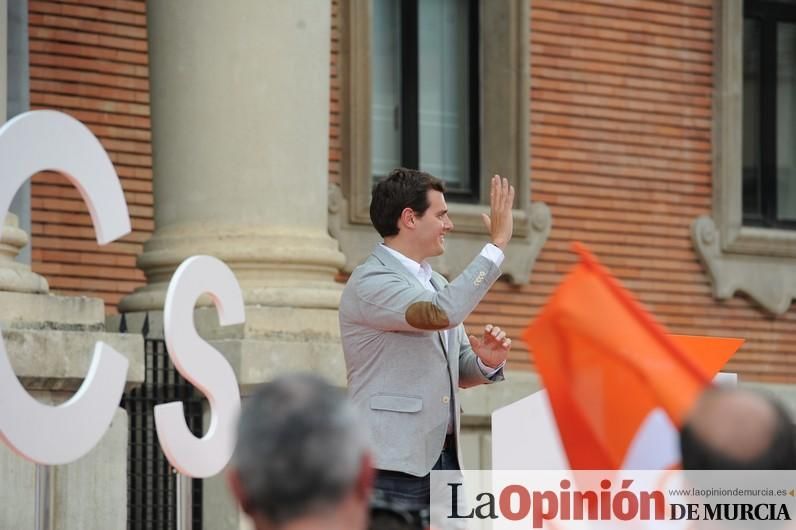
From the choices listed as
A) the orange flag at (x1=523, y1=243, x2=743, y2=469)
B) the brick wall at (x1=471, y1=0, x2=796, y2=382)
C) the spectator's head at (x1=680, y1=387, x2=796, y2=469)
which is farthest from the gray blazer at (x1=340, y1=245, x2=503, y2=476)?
the brick wall at (x1=471, y1=0, x2=796, y2=382)

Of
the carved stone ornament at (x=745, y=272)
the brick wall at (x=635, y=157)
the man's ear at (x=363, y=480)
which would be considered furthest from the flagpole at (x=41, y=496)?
the carved stone ornament at (x=745, y=272)

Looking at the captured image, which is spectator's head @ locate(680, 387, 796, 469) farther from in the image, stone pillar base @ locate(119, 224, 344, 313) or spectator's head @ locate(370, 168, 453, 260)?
stone pillar base @ locate(119, 224, 344, 313)

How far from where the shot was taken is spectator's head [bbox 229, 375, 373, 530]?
2551mm

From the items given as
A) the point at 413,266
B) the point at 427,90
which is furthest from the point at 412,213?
the point at 427,90

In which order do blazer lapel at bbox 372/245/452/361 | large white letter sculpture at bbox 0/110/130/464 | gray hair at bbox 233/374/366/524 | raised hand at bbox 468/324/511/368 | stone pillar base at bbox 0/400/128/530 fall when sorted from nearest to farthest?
gray hair at bbox 233/374/366/524, raised hand at bbox 468/324/511/368, blazer lapel at bbox 372/245/452/361, large white letter sculpture at bbox 0/110/130/464, stone pillar base at bbox 0/400/128/530

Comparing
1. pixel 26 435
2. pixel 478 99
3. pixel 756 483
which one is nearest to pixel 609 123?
pixel 478 99

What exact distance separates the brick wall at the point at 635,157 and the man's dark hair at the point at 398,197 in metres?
7.20

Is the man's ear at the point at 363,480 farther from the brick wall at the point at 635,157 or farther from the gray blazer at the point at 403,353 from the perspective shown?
the brick wall at the point at 635,157

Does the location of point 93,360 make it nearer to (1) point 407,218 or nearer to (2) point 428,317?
(1) point 407,218

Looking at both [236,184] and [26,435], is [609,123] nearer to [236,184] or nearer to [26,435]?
[236,184]

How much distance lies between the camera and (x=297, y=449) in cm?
254

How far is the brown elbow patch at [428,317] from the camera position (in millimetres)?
5758

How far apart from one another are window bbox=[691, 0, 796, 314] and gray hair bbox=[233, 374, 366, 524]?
38.7ft

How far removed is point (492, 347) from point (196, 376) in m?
2.10
